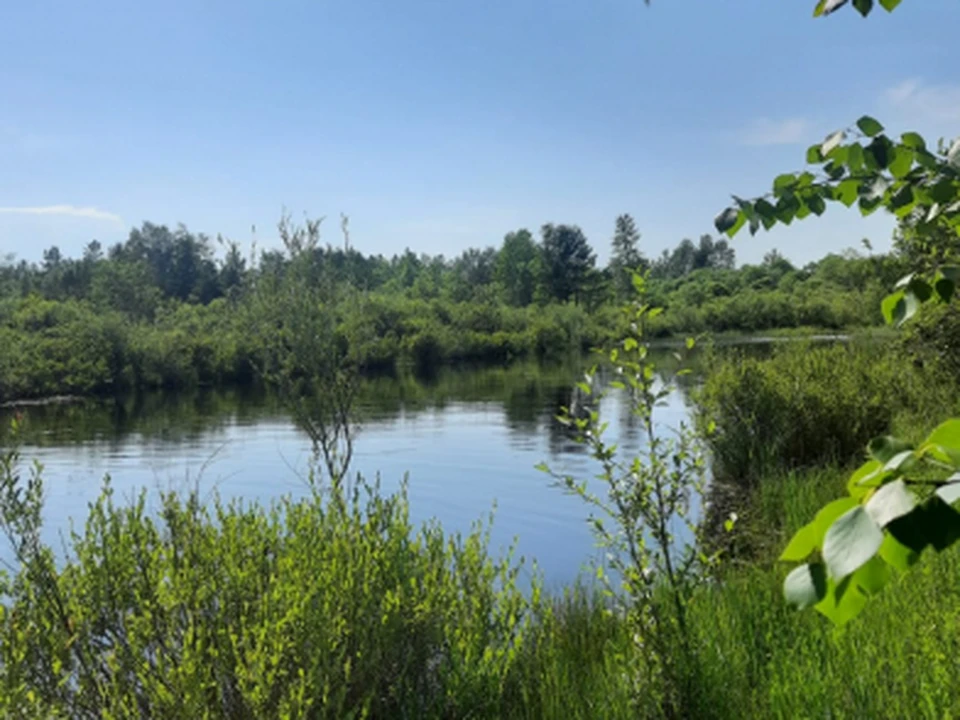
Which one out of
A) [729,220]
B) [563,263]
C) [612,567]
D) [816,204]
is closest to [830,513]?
[729,220]

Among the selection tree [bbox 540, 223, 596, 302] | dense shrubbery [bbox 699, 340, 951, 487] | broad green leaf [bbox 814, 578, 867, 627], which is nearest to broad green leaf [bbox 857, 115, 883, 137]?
broad green leaf [bbox 814, 578, 867, 627]

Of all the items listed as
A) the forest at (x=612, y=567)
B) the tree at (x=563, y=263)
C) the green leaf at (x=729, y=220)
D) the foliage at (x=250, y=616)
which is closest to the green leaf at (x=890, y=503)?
the forest at (x=612, y=567)

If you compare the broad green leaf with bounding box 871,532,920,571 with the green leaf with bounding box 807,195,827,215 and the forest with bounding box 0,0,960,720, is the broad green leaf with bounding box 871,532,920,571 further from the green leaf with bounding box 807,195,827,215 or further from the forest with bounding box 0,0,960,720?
the green leaf with bounding box 807,195,827,215

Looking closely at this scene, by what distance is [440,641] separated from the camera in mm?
4035

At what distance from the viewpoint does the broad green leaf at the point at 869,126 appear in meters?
1.47

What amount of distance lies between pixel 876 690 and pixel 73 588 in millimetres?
3672

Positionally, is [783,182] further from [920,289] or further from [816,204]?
[920,289]

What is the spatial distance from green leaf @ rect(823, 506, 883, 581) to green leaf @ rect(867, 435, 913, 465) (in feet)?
0.32

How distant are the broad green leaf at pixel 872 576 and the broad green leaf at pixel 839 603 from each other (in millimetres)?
10

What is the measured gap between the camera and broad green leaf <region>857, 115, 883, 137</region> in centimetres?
147

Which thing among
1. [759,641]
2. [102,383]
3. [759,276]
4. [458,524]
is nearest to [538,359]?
[102,383]

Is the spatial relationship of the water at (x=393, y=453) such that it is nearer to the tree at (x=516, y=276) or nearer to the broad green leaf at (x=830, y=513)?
the broad green leaf at (x=830, y=513)

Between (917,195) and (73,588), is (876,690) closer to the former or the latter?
(917,195)

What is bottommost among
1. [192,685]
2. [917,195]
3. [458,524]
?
[458,524]
